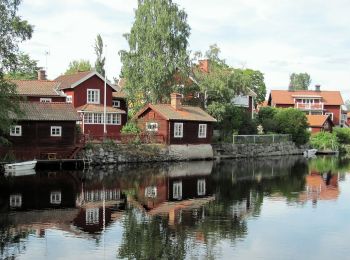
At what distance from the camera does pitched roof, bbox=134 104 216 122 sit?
49.2 metres

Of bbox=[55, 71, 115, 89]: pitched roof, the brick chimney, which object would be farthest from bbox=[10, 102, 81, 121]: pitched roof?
the brick chimney

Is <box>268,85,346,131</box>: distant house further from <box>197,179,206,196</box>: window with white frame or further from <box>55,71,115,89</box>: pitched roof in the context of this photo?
<box>197,179,206,196</box>: window with white frame

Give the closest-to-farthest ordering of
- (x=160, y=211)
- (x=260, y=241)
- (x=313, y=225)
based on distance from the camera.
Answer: (x=260, y=241), (x=313, y=225), (x=160, y=211)

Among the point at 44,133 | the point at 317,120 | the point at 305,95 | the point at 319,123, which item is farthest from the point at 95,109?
the point at 305,95

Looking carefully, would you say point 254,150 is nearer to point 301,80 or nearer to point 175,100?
point 175,100

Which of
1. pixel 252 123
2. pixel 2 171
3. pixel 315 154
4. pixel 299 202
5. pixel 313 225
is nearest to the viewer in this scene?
pixel 313 225

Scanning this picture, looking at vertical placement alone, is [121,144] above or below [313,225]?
above

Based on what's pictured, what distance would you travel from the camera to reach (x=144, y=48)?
5328cm

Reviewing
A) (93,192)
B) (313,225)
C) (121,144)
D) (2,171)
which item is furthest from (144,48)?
(313,225)

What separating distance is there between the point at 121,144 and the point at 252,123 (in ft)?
76.1

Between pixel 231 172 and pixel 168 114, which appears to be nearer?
pixel 231 172

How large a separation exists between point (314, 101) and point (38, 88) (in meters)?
53.9

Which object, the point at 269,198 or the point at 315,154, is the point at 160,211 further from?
the point at 315,154

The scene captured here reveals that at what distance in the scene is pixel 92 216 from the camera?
22172 mm
